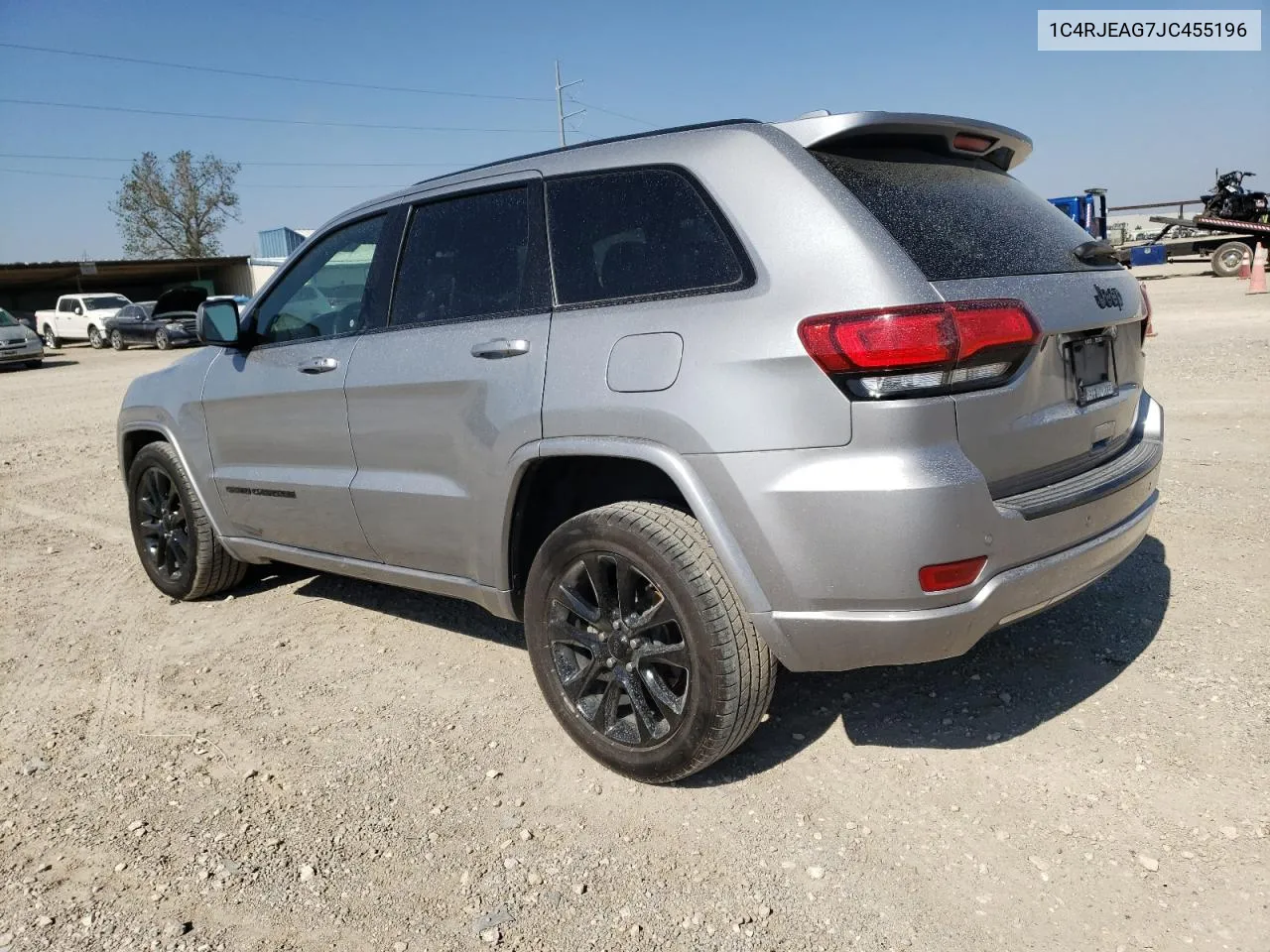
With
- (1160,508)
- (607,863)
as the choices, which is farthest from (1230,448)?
(607,863)

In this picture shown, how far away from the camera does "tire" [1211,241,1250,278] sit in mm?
23516

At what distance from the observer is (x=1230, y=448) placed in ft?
20.7

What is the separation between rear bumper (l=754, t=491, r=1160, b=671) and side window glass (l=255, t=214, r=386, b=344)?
216cm

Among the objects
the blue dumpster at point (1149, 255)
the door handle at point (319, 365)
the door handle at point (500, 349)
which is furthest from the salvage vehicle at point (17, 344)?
the blue dumpster at point (1149, 255)

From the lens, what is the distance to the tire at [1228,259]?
926 inches

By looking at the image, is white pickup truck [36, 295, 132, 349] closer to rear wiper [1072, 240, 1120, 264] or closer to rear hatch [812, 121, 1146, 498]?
rear hatch [812, 121, 1146, 498]

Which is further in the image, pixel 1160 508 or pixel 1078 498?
pixel 1160 508

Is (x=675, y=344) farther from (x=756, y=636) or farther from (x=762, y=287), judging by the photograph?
(x=756, y=636)

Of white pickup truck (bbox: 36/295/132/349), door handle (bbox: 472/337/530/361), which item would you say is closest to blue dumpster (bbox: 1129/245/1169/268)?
door handle (bbox: 472/337/530/361)

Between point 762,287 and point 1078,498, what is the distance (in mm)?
1060

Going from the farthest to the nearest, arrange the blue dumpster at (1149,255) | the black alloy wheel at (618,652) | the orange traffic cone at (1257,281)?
1. the blue dumpster at (1149,255)
2. the orange traffic cone at (1257,281)
3. the black alloy wheel at (618,652)

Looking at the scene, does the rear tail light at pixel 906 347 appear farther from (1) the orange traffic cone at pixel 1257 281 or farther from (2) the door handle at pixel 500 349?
(1) the orange traffic cone at pixel 1257 281

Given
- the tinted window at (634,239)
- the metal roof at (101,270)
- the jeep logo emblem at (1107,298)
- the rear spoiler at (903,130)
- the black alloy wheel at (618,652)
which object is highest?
the metal roof at (101,270)

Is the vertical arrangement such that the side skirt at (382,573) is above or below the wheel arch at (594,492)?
below
